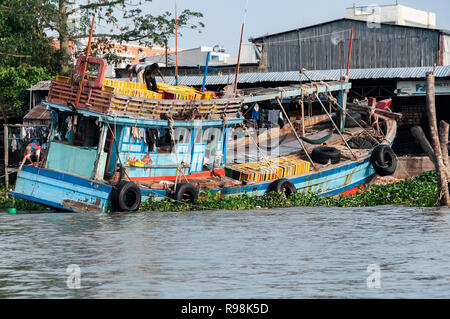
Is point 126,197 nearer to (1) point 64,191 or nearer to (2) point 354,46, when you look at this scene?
(1) point 64,191

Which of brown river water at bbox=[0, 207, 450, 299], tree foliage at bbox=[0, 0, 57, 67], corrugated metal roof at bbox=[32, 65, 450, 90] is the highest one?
tree foliage at bbox=[0, 0, 57, 67]

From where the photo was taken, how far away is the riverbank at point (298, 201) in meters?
17.8

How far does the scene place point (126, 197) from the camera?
17156 mm

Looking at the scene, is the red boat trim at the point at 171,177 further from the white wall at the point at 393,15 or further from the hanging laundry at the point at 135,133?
the white wall at the point at 393,15

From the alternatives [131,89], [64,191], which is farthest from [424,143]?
[64,191]

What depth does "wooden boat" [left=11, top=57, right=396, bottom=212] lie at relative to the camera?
17062 millimetres

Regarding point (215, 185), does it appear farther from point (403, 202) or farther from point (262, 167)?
point (403, 202)

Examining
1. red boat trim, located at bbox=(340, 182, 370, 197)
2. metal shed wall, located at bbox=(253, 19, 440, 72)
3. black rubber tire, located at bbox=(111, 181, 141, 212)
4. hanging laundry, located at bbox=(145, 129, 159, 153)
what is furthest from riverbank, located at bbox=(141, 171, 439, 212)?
metal shed wall, located at bbox=(253, 19, 440, 72)

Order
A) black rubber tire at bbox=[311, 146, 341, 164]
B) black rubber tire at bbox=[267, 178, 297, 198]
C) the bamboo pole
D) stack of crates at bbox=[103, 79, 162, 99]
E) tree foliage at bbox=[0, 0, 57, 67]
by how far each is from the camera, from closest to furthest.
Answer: the bamboo pole < stack of crates at bbox=[103, 79, 162, 99] < black rubber tire at bbox=[267, 178, 297, 198] < black rubber tire at bbox=[311, 146, 341, 164] < tree foliage at bbox=[0, 0, 57, 67]

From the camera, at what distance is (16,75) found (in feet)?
94.5

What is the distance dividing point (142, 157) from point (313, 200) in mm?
4730

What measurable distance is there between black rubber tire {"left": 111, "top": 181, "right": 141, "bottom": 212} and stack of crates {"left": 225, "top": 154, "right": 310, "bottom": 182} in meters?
3.47

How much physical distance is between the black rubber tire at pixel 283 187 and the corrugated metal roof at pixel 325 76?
9.75 m

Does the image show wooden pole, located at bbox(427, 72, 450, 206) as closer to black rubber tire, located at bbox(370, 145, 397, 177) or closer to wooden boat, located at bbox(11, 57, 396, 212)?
wooden boat, located at bbox(11, 57, 396, 212)
